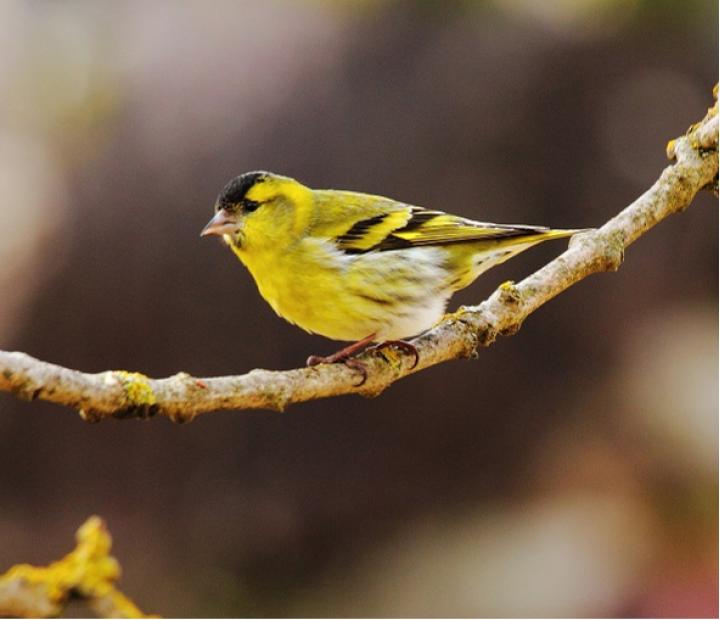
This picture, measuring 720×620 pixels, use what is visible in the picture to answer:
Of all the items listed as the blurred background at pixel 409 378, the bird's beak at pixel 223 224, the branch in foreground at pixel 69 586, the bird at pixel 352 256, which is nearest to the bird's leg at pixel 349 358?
the bird at pixel 352 256

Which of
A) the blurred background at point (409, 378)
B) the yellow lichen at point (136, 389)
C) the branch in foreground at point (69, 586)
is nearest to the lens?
the branch in foreground at point (69, 586)

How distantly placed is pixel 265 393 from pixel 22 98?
6.30 metres

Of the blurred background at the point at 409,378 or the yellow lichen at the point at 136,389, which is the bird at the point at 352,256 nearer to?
the yellow lichen at the point at 136,389

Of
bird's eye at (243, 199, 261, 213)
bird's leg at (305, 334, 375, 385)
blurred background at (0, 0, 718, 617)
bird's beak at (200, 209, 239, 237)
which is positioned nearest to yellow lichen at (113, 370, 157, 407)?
bird's leg at (305, 334, 375, 385)

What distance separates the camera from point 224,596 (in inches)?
256

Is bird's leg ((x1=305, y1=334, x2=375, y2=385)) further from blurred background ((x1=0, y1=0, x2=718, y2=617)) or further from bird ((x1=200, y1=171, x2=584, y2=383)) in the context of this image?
blurred background ((x1=0, y1=0, x2=718, y2=617))

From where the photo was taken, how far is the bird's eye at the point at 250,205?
3.28 metres

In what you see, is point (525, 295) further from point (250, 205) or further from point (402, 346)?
point (250, 205)

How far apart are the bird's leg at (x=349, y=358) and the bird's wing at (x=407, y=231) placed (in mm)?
385

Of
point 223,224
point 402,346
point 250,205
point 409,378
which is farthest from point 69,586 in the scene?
point 409,378

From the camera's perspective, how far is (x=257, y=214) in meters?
3.31

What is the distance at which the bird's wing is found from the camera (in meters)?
3.42

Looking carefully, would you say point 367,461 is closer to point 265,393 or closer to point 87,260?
point 87,260

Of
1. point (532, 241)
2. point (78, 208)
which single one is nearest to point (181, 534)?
point (78, 208)
